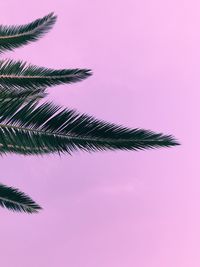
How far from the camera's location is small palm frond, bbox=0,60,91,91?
7488 millimetres

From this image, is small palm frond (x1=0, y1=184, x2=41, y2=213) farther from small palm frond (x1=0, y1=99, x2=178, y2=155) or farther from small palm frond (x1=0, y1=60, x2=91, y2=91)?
small palm frond (x1=0, y1=99, x2=178, y2=155)

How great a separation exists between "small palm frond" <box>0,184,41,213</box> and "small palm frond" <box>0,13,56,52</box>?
9.90ft

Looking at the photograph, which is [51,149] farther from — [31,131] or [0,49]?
[0,49]

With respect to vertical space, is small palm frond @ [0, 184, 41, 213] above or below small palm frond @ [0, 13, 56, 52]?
below

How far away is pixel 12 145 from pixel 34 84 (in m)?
2.65

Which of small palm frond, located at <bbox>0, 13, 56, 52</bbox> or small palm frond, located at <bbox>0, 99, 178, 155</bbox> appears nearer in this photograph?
small palm frond, located at <bbox>0, 99, 178, 155</bbox>

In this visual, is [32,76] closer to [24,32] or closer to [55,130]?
[24,32]

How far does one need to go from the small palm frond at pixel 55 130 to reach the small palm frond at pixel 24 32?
406 centimetres

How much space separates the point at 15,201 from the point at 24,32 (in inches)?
147

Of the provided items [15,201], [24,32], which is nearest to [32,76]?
[24,32]

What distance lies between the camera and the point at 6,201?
8734mm

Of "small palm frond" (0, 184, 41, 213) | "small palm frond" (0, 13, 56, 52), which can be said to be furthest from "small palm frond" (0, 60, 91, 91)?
"small palm frond" (0, 184, 41, 213)

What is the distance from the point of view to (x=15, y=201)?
8.76 m

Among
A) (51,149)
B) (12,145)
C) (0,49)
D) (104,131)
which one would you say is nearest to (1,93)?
(12,145)
